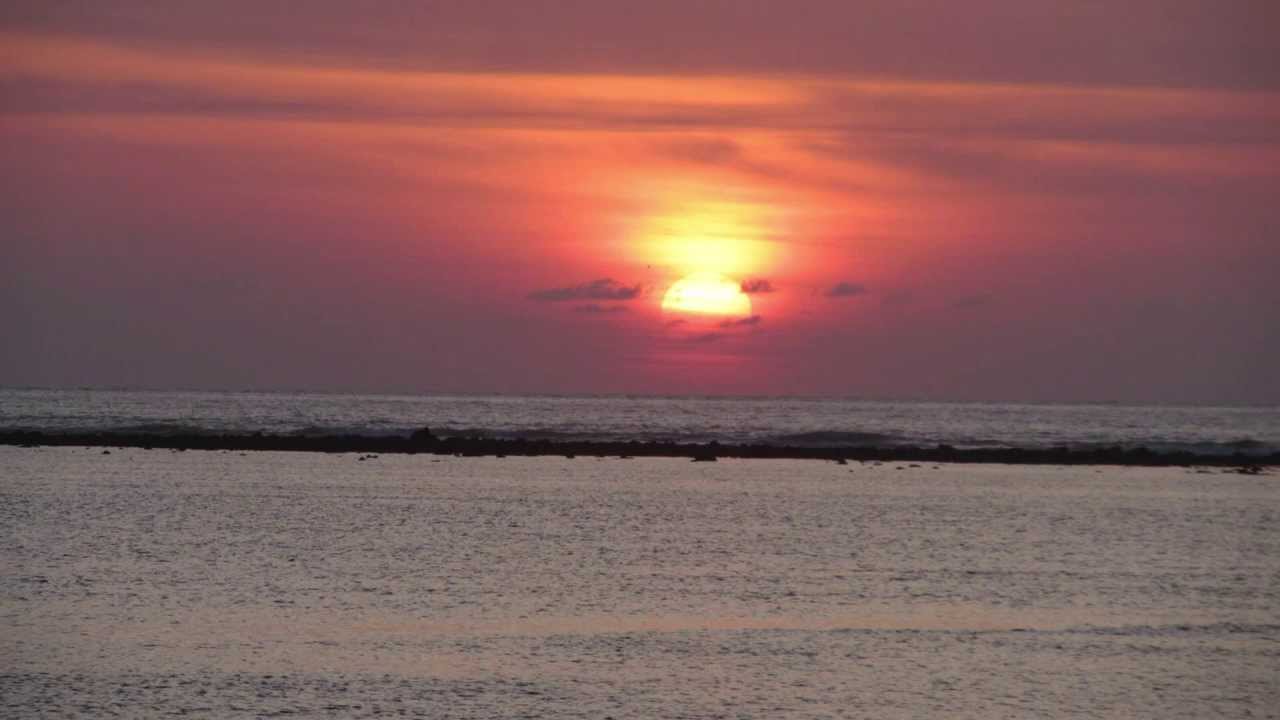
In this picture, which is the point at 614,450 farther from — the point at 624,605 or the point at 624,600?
the point at 624,605

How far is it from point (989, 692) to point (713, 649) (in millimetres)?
5660

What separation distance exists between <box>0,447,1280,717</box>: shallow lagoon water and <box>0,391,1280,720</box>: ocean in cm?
12

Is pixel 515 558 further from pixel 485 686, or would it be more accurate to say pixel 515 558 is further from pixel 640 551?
pixel 485 686

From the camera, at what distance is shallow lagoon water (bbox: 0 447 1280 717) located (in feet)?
80.8

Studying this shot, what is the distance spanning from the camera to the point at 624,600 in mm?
34500

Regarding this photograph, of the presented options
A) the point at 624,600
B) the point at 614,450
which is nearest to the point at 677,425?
the point at 614,450

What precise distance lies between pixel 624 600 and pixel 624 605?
0.81 metres

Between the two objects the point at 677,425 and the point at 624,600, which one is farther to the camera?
the point at 677,425

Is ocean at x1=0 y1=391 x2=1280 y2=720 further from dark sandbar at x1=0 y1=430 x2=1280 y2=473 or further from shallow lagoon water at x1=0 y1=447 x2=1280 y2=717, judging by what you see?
dark sandbar at x1=0 y1=430 x2=1280 y2=473

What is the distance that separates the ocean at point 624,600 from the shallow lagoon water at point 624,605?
0.40 feet

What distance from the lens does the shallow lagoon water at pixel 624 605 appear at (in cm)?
2464

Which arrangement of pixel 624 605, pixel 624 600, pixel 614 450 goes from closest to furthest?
pixel 624 605 < pixel 624 600 < pixel 614 450

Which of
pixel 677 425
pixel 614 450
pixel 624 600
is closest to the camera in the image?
pixel 624 600

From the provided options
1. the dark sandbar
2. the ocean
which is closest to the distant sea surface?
the dark sandbar
